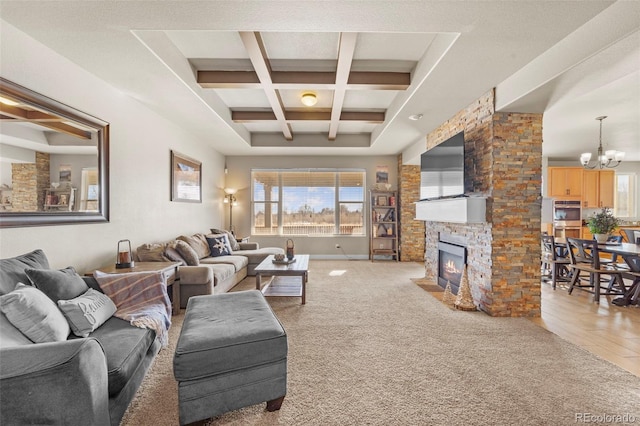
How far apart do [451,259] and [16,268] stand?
4.60 metres

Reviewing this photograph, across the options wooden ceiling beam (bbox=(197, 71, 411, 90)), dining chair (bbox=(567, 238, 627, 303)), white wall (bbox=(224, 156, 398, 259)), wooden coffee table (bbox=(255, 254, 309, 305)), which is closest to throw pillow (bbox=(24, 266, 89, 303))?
wooden coffee table (bbox=(255, 254, 309, 305))

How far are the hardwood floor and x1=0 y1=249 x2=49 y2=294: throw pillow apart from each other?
14.0 feet

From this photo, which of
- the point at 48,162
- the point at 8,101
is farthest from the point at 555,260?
the point at 8,101

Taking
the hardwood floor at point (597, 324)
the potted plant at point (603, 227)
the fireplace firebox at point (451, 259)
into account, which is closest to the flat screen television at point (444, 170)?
the fireplace firebox at point (451, 259)

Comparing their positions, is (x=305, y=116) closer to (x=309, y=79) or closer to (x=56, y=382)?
(x=309, y=79)

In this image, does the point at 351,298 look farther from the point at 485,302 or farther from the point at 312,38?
the point at 312,38

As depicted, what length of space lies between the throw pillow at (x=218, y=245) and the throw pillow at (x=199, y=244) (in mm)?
79

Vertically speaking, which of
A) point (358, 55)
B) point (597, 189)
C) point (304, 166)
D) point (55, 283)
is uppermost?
point (358, 55)

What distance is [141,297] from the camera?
231cm

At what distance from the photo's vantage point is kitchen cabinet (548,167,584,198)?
7.43 metres

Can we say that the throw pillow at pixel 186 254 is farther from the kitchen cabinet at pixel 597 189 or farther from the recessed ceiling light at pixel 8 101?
the kitchen cabinet at pixel 597 189

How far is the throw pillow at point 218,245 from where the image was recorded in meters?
5.15

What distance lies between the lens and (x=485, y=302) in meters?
3.50

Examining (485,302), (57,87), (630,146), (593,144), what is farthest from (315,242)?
(630,146)
